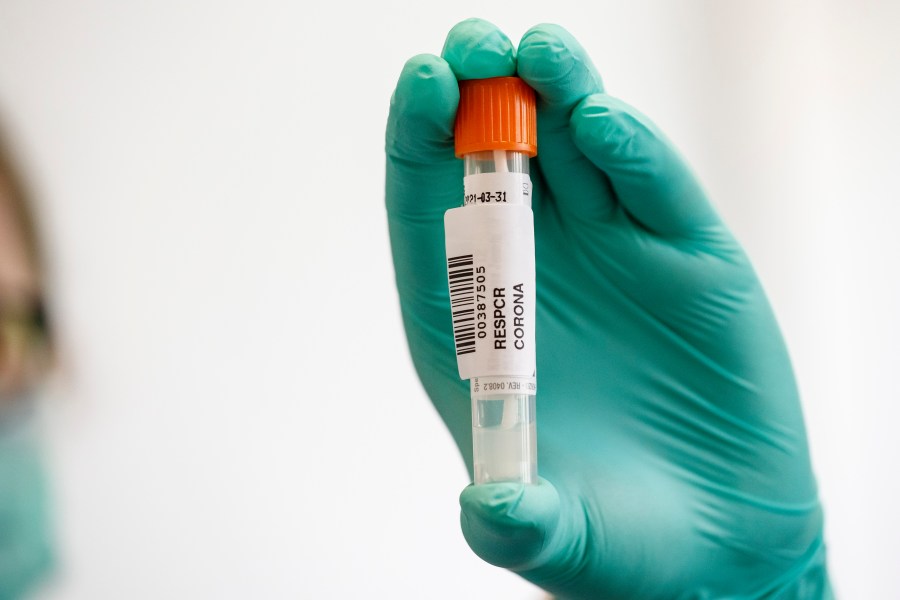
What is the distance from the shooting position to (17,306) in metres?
0.90

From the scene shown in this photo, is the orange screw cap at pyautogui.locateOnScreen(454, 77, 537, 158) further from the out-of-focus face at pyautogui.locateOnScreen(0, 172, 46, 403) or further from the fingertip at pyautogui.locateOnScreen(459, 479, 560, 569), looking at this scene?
the out-of-focus face at pyautogui.locateOnScreen(0, 172, 46, 403)

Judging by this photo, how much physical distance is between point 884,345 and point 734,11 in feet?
2.25

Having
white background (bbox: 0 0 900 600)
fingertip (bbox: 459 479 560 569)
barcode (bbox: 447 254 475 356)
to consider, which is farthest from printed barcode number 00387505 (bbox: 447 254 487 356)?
white background (bbox: 0 0 900 600)

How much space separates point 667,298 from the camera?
897mm

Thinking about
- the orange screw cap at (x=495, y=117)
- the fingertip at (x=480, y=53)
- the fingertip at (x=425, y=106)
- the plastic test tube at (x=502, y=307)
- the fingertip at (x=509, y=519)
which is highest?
the fingertip at (x=480, y=53)

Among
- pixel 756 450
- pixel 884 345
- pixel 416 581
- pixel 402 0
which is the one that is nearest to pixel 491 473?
pixel 756 450

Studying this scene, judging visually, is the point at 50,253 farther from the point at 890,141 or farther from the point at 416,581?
the point at 890,141

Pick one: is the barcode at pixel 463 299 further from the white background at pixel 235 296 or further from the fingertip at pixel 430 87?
the white background at pixel 235 296

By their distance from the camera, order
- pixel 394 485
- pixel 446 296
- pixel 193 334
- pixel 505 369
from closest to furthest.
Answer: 1. pixel 505 369
2. pixel 446 296
3. pixel 193 334
4. pixel 394 485

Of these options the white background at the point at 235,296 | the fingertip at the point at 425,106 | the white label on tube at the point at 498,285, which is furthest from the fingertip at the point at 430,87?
the white background at the point at 235,296

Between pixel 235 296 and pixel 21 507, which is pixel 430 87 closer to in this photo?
pixel 235 296

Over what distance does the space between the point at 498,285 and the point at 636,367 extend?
35 centimetres

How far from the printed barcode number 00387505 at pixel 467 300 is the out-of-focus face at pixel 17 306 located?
1.66ft

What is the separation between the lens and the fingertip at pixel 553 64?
0.70 metres
